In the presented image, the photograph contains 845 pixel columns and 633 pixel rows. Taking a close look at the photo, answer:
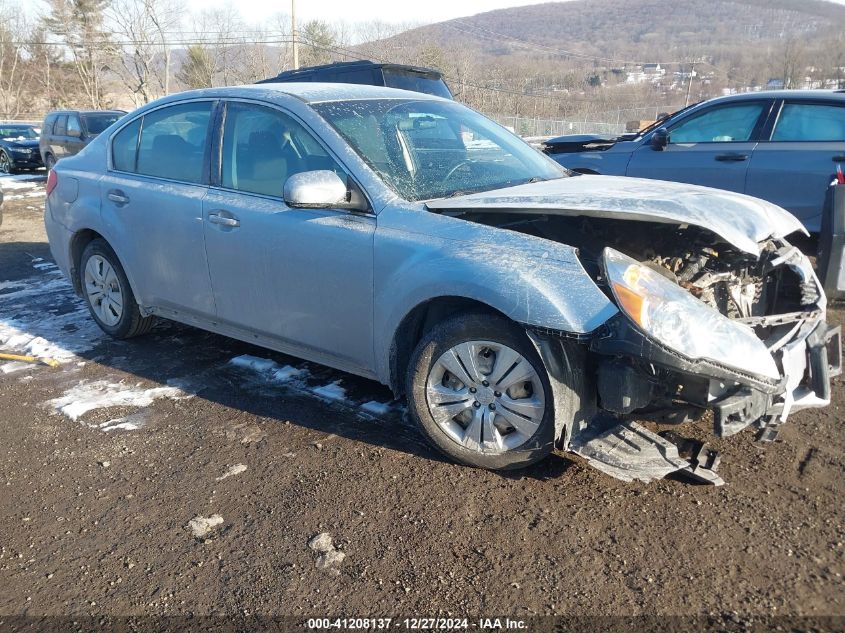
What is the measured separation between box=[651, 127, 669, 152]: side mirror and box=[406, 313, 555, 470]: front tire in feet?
15.5

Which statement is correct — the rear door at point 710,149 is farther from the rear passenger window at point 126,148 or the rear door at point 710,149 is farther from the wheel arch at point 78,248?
the wheel arch at point 78,248

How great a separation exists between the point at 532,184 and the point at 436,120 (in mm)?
797

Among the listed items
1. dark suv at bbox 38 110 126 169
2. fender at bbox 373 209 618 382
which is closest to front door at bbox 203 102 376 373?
fender at bbox 373 209 618 382

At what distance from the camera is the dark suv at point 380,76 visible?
341 inches

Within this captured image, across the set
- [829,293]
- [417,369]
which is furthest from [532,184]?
[829,293]

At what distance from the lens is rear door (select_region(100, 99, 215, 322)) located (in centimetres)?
412

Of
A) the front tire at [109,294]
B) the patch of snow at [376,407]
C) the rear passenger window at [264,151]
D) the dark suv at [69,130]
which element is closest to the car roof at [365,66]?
the front tire at [109,294]

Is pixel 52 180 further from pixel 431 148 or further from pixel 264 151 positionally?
pixel 431 148

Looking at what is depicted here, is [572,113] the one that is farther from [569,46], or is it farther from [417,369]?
[417,369]

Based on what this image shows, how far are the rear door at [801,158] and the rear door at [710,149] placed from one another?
134 mm

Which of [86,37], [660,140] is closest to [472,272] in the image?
[660,140]

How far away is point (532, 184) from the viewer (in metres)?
3.78

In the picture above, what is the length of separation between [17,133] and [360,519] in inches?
861

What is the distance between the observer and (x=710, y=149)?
6.66 meters
